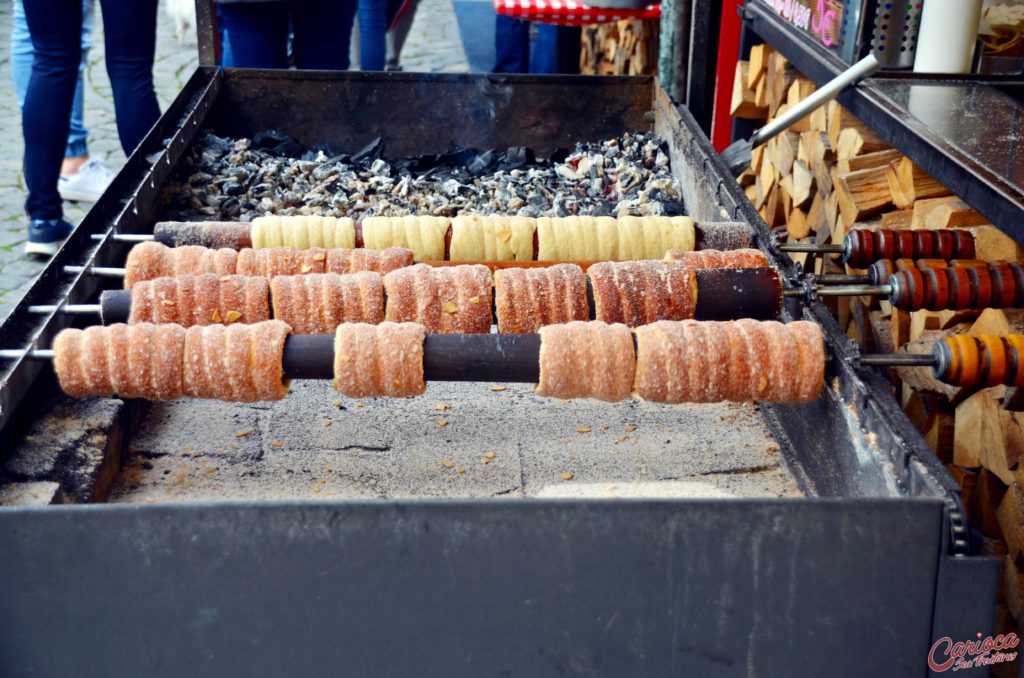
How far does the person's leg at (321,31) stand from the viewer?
15.3 ft

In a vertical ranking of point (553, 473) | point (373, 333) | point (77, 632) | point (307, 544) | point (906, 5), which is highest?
point (906, 5)

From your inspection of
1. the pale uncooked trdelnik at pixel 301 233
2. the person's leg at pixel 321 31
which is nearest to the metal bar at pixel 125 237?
the pale uncooked trdelnik at pixel 301 233

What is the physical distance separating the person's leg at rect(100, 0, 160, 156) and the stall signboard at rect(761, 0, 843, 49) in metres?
2.47

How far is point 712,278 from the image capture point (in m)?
2.09

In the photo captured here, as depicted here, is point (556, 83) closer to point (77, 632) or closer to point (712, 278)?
point (712, 278)

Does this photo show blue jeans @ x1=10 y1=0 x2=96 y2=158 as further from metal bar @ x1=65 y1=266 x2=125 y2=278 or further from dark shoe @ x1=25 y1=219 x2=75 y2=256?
metal bar @ x1=65 y1=266 x2=125 y2=278

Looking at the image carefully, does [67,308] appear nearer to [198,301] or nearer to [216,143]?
[198,301]

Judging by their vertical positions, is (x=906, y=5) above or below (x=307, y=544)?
above

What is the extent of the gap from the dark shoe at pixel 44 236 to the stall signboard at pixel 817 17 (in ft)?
10.3

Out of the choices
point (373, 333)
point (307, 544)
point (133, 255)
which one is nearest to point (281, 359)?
point (373, 333)

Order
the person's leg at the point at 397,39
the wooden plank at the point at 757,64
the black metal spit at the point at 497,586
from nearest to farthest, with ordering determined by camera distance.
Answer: the black metal spit at the point at 497,586 < the wooden plank at the point at 757,64 < the person's leg at the point at 397,39

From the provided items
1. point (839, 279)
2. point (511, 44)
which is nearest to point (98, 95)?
point (511, 44)

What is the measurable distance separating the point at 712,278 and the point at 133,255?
122 centimetres

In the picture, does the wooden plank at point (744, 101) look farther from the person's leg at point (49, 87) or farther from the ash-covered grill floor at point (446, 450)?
the person's leg at point (49, 87)
